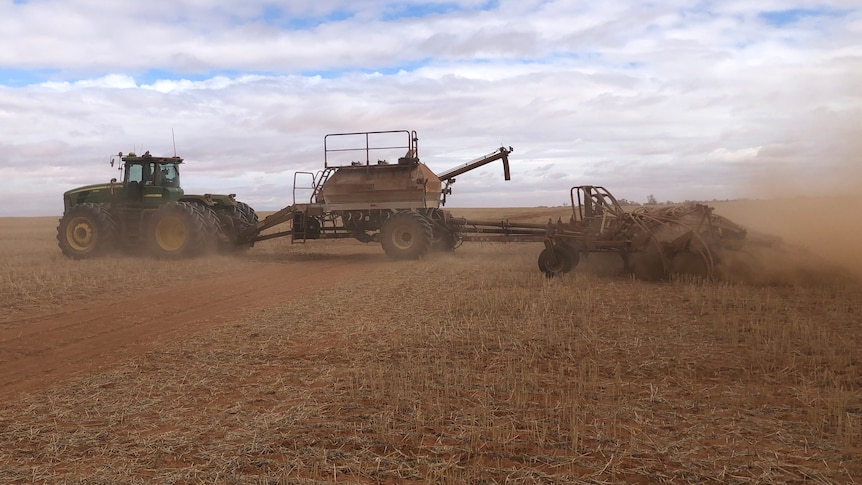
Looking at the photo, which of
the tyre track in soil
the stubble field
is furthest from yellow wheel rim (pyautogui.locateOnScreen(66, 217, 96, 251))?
the stubble field

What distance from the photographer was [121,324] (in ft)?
27.9

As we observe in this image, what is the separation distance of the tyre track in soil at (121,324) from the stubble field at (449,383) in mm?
48

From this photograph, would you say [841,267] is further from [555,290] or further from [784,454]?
[784,454]

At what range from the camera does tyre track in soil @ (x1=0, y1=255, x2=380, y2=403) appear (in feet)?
20.9

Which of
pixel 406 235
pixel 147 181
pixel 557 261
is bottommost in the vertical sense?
pixel 557 261

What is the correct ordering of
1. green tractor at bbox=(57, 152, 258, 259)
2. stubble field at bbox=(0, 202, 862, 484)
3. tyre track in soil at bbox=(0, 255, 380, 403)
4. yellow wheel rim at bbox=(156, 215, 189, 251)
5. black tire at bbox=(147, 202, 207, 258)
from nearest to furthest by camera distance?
1. stubble field at bbox=(0, 202, 862, 484)
2. tyre track in soil at bbox=(0, 255, 380, 403)
3. black tire at bbox=(147, 202, 207, 258)
4. green tractor at bbox=(57, 152, 258, 259)
5. yellow wheel rim at bbox=(156, 215, 189, 251)

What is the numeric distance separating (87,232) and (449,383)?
15785mm

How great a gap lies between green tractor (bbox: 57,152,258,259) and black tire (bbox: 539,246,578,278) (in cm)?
926

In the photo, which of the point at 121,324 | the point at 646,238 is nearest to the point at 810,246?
the point at 646,238

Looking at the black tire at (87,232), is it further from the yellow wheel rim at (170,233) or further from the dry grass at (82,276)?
the yellow wheel rim at (170,233)

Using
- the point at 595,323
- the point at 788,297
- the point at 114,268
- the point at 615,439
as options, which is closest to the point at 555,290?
the point at 595,323

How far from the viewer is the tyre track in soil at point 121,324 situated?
20.9ft

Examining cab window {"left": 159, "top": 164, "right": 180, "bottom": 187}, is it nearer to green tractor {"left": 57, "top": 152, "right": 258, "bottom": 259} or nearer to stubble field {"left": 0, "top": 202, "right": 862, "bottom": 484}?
green tractor {"left": 57, "top": 152, "right": 258, "bottom": 259}

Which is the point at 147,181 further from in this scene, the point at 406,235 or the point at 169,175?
the point at 406,235
